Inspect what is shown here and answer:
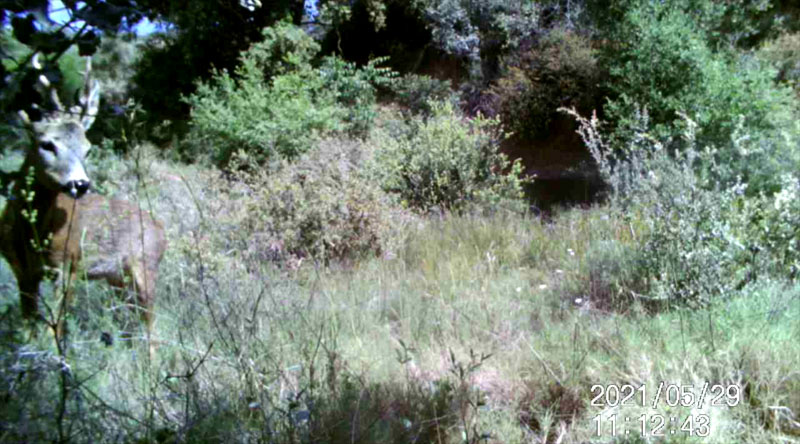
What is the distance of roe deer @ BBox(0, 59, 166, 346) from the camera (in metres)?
4.30

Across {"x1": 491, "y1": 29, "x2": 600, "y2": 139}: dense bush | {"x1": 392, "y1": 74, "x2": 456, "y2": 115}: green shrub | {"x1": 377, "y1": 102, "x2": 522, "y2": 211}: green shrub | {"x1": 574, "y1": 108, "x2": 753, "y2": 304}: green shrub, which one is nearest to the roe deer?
{"x1": 574, "y1": 108, "x2": 753, "y2": 304}: green shrub

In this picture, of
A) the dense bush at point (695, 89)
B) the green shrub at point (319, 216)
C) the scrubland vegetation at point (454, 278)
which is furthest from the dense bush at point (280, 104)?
the dense bush at point (695, 89)

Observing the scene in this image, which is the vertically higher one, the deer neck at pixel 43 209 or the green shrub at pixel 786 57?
the deer neck at pixel 43 209

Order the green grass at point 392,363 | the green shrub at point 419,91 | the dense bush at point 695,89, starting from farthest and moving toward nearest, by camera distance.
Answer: the green shrub at point 419,91, the dense bush at point 695,89, the green grass at point 392,363

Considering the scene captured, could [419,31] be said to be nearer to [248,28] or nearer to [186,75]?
[248,28]

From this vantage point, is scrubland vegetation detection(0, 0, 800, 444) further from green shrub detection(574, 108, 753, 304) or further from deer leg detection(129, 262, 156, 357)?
deer leg detection(129, 262, 156, 357)

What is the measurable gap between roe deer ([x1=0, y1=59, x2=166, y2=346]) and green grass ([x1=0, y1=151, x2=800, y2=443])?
0.76ft

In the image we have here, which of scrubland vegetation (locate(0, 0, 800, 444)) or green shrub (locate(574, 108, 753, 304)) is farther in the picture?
green shrub (locate(574, 108, 753, 304))

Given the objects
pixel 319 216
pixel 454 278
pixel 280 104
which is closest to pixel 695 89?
pixel 454 278

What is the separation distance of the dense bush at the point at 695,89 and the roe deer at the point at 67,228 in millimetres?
5293

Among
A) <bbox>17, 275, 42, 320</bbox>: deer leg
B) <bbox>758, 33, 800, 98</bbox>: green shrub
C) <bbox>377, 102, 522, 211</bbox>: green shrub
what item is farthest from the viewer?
<bbox>758, 33, 800, 98</bbox>: green shrub

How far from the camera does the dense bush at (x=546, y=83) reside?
11.9 metres

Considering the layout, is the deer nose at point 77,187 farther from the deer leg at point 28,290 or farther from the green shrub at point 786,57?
the green shrub at point 786,57

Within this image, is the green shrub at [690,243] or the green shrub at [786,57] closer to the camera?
the green shrub at [690,243]
